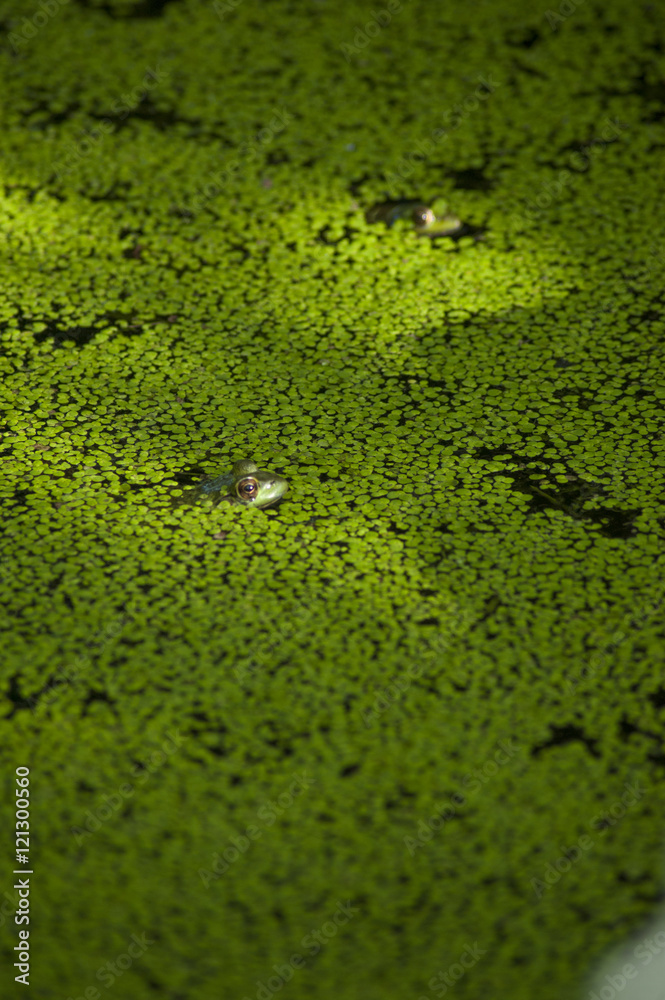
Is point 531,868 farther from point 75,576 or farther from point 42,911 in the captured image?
point 75,576

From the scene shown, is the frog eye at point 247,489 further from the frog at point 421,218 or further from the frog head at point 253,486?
the frog at point 421,218

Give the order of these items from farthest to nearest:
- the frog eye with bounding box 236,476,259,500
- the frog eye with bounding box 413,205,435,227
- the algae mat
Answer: the frog eye with bounding box 413,205,435,227 < the frog eye with bounding box 236,476,259,500 < the algae mat

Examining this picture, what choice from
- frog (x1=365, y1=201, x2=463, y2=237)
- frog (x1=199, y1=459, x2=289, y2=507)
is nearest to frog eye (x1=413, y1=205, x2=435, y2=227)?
frog (x1=365, y1=201, x2=463, y2=237)

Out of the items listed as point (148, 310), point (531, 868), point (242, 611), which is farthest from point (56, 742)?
point (148, 310)

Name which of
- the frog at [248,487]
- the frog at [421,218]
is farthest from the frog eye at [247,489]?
the frog at [421,218]

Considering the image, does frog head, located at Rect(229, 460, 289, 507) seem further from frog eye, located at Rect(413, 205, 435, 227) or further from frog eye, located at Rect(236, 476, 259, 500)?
frog eye, located at Rect(413, 205, 435, 227)

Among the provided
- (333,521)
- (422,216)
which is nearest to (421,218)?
(422,216)

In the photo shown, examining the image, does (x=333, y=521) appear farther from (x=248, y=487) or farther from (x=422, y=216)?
(x=422, y=216)
